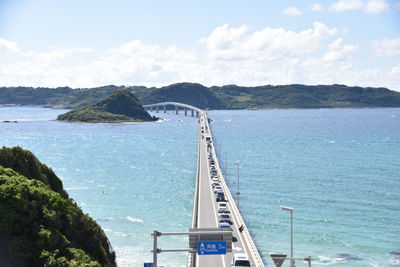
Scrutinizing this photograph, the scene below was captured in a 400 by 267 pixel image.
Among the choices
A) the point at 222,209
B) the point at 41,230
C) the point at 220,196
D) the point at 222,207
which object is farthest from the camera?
the point at 220,196

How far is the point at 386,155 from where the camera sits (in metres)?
102

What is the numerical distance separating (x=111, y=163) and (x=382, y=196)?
195 feet

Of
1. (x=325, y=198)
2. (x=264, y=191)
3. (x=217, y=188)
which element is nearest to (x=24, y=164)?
(x=217, y=188)

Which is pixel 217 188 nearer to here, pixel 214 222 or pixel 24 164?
pixel 214 222

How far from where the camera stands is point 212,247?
1822 centimetres

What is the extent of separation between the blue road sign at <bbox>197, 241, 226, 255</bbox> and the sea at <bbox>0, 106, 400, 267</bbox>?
67.3 ft

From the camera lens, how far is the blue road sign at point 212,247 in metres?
18.0

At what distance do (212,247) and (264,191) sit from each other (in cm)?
4843

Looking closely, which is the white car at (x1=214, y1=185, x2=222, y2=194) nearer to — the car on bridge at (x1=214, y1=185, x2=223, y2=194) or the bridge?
the car on bridge at (x1=214, y1=185, x2=223, y2=194)

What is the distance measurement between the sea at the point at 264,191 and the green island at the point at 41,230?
582 inches

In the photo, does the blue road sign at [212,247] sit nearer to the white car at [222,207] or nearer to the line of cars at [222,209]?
the line of cars at [222,209]

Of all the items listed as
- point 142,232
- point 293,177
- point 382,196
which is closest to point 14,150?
point 142,232

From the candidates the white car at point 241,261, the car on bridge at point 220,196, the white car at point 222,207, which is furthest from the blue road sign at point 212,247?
the car on bridge at point 220,196

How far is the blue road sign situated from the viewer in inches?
710
